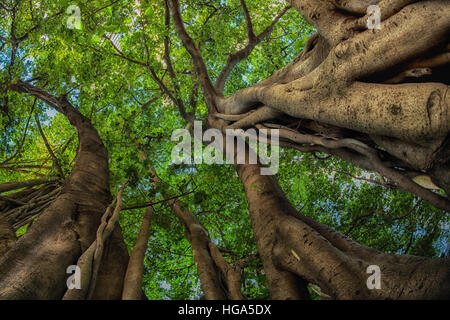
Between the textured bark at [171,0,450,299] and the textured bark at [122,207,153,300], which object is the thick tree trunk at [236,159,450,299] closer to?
the textured bark at [171,0,450,299]

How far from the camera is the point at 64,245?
9.35 feet

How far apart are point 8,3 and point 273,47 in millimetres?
7299

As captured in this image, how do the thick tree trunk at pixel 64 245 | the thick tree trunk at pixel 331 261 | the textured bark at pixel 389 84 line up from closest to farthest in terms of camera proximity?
the textured bark at pixel 389 84 < the thick tree trunk at pixel 331 261 < the thick tree trunk at pixel 64 245

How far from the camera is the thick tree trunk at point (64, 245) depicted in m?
2.36

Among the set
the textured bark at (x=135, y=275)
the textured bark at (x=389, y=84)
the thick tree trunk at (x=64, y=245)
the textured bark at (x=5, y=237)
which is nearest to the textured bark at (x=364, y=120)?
the textured bark at (x=389, y=84)

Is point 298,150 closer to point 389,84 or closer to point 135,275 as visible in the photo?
point 389,84

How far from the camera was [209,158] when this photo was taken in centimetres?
667

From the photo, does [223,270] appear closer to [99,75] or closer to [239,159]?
[239,159]

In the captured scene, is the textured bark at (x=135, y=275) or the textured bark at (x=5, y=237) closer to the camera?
the textured bark at (x=135, y=275)

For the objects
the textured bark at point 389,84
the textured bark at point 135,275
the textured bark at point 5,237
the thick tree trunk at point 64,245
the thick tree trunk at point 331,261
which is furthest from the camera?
the textured bark at point 5,237

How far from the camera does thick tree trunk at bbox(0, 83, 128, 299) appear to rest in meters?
2.36

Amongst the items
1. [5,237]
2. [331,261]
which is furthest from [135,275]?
[331,261]

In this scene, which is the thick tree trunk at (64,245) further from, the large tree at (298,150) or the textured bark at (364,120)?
the textured bark at (364,120)

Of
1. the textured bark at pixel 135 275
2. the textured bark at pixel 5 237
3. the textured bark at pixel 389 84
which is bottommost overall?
the textured bark at pixel 135 275
